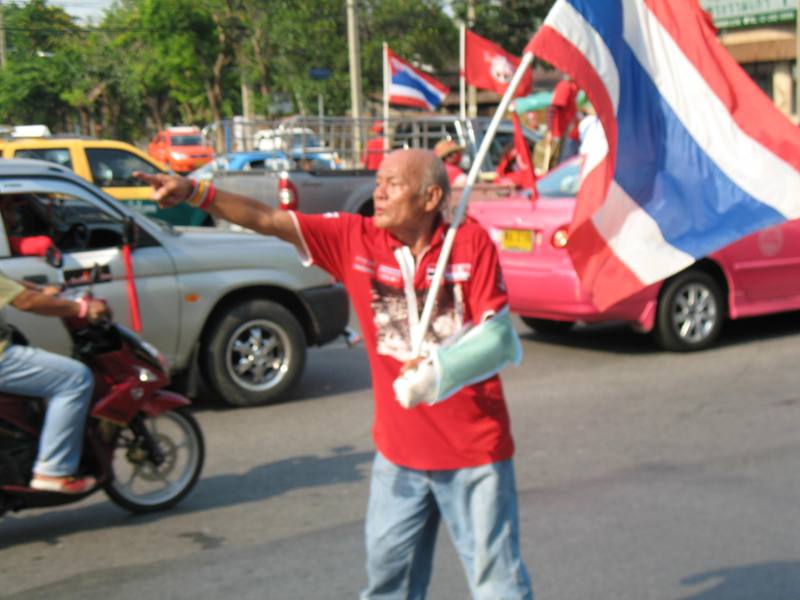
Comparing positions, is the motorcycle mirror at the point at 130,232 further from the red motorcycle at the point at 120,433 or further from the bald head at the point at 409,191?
the bald head at the point at 409,191

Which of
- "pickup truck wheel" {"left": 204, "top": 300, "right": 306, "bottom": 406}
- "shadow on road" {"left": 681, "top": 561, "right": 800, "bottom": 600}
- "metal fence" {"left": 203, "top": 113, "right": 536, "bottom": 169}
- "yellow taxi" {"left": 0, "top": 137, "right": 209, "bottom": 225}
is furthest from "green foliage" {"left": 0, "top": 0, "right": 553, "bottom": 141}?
"shadow on road" {"left": 681, "top": 561, "right": 800, "bottom": 600}

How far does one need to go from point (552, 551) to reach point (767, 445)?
224 centimetres

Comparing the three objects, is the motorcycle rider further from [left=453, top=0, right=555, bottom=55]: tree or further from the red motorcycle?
[left=453, top=0, right=555, bottom=55]: tree

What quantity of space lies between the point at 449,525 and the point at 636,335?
7195mm

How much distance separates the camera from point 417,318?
3314 millimetres

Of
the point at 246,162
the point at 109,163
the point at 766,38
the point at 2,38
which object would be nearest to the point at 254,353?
the point at 2,38

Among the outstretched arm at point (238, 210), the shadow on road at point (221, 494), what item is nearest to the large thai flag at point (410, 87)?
the shadow on road at point (221, 494)

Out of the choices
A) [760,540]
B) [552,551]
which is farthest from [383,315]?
[760,540]

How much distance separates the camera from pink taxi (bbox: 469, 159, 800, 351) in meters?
9.05

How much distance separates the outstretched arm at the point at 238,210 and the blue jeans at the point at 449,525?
75 centimetres

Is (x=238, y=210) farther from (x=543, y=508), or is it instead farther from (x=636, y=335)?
(x=636, y=335)

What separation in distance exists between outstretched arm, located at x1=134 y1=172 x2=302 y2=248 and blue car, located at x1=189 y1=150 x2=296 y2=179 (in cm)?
1078

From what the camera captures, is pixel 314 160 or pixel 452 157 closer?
pixel 452 157

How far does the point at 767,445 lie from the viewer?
6.72 meters
